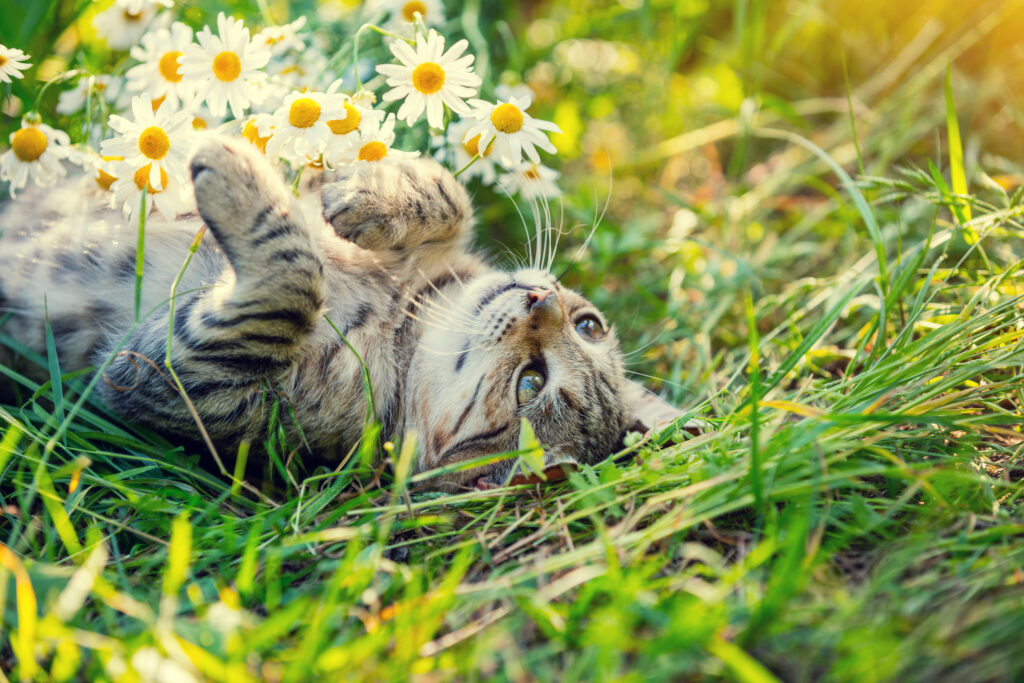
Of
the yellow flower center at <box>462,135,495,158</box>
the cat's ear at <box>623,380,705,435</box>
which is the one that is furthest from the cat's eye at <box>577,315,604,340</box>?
the yellow flower center at <box>462,135,495,158</box>

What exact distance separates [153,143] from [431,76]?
25.8 inches

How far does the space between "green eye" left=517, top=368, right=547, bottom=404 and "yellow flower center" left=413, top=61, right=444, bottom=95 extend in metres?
0.77

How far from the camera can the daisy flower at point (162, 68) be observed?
65.9 inches

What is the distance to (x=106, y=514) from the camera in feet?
4.83

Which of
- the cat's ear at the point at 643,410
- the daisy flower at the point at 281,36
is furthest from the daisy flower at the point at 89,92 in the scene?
the cat's ear at the point at 643,410

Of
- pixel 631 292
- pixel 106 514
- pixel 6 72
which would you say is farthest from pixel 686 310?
pixel 6 72

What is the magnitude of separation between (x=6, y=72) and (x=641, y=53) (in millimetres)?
2664

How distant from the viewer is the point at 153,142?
1.46 metres

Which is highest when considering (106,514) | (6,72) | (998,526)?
(6,72)

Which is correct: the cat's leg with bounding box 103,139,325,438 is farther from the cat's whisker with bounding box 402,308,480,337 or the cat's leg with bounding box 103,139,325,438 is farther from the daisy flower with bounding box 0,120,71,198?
the daisy flower with bounding box 0,120,71,198

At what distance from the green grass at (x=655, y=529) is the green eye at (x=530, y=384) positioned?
314mm

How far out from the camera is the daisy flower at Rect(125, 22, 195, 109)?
1675mm

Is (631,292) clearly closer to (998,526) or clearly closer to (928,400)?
(928,400)

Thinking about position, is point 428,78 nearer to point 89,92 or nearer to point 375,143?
point 375,143
